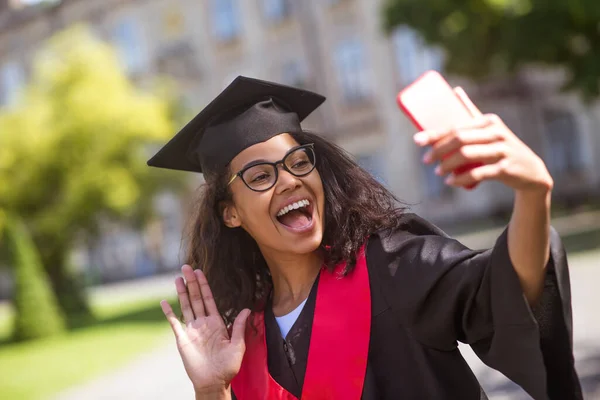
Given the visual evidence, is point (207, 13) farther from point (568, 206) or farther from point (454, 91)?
point (454, 91)

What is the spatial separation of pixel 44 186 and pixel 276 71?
37.7 feet

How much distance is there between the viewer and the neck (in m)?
2.54

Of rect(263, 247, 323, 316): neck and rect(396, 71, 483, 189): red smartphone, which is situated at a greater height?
rect(396, 71, 483, 189): red smartphone

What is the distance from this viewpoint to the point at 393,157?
2489 cm

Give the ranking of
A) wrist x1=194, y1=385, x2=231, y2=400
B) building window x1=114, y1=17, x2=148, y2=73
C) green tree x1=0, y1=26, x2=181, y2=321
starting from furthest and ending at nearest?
building window x1=114, y1=17, x2=148, y2=73 < green tree x1=0, y1=26, x2=181, y2=321 < wrist x1=194, y1=385, x2=231, y2=400

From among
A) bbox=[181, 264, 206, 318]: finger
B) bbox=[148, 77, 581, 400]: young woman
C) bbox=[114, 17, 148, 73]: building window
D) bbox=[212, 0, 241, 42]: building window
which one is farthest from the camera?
bbox=[114, 17, 148, 73]: building window

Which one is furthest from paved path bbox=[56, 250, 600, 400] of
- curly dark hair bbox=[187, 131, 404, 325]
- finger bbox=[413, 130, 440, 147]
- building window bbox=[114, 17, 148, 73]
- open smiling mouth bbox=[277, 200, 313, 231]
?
building window bbox=[114, 17, 148, 73]

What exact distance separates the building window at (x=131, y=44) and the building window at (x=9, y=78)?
5417 millimetres

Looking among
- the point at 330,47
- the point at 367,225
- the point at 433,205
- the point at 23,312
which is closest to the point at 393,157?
the point at 433,205

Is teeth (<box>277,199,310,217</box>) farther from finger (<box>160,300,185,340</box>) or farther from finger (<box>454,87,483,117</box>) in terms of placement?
finger (<box>454,87,483,117</box>)

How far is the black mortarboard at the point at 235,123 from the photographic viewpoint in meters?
2.52

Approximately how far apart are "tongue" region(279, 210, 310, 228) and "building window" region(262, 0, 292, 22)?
25.5m

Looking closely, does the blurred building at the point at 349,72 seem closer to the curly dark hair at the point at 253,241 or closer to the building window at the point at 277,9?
the building window at the point at 277,9

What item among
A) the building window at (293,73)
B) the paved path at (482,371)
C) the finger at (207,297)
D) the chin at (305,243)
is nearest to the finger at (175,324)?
the finger at (207,297)
